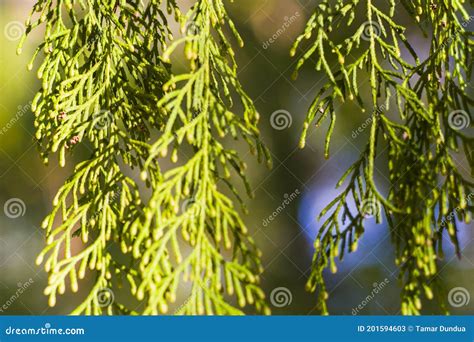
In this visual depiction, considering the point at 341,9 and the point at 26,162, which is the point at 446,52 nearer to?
the point at 341,9

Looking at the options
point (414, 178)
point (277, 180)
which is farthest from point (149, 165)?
point (277, 180)

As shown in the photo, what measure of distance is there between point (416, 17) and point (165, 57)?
0.79m

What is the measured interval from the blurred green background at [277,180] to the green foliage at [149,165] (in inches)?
143

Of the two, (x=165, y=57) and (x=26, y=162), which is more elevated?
(x=165, y=57)

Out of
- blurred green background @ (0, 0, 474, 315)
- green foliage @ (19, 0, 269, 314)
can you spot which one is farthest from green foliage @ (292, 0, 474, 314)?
blurred green background @ (0, 0, 474, 315)

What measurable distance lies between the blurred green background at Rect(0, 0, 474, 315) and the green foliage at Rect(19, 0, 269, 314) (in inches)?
143

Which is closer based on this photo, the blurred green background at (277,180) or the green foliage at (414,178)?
the green foliage at (414,178)

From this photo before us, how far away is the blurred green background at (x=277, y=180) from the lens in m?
5.45

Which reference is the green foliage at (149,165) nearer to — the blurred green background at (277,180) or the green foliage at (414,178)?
the green foliage at (414,178)

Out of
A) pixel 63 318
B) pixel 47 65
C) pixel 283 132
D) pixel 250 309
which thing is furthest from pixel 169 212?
pixel 250 309

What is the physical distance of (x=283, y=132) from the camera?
17.9 feet

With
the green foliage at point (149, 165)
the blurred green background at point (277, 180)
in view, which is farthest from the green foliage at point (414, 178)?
the blurred green background at point (277, 180)

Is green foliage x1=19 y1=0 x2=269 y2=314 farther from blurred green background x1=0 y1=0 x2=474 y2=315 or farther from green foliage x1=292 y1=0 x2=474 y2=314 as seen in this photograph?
blurred green background x1=0 y1=0 x2=474 y2=315

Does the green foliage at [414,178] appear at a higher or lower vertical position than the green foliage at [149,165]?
higher
